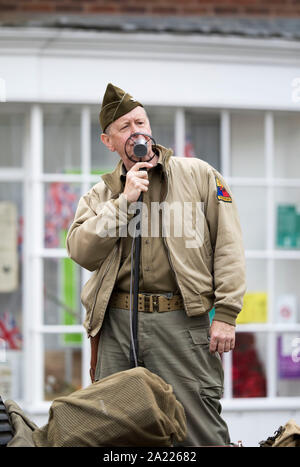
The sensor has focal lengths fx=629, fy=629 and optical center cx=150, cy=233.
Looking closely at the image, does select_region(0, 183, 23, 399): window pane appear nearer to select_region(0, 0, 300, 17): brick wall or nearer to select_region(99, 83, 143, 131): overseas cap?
select_region(0, 0, 300, 17): brick wall

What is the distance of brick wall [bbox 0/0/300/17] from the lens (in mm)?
5137

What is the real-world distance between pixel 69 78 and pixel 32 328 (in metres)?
1.91

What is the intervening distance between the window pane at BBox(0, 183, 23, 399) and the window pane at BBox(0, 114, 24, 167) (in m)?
0.19

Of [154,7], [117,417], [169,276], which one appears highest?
[154,7]

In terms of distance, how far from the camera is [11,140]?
16.6ft

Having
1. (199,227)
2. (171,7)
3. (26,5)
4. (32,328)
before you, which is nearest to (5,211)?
(32,328)

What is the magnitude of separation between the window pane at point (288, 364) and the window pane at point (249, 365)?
0.41ft

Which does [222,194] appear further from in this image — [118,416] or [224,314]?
[118,416]

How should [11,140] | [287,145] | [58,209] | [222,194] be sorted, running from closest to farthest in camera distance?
1. [222,194]
2. [58,209]
3. [11,140]
4. [287,145]

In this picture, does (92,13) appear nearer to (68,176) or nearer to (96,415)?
(68,176)

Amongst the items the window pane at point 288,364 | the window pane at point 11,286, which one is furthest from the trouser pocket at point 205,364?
the window pane at point 11,286

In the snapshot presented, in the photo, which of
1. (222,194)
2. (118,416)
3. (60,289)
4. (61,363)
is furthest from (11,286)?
(118,416)

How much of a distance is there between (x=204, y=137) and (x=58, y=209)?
1.31m

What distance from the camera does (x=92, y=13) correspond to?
5.14 metres
